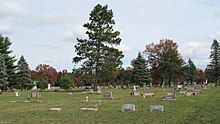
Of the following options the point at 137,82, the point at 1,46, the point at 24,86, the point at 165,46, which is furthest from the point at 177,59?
the point at 1,46

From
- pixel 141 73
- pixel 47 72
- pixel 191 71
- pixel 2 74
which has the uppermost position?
pixel 47 72

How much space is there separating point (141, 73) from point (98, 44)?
32638 mm

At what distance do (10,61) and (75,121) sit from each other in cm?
5997

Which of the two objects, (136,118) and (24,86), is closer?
(136,118)

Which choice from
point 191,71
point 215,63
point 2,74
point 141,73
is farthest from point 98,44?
point 191,71

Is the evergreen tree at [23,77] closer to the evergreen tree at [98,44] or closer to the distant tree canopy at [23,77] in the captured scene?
the distant tree canopy at [23,77]

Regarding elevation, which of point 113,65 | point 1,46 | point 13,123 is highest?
point 1,46

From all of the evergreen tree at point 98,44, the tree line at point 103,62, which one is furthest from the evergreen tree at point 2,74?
the evergreen tree at point 98,44

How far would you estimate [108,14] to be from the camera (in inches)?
2662

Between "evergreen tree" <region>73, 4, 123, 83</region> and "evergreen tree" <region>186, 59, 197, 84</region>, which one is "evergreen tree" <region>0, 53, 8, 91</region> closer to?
"evergreen tree" <region>73, 4, 123, 83</region>

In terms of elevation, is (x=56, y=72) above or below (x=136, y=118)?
above

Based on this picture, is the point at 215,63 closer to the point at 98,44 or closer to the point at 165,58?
the point at 165,58

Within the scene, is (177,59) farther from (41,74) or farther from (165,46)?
(41,74)

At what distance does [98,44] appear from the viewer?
67750 millimetres
